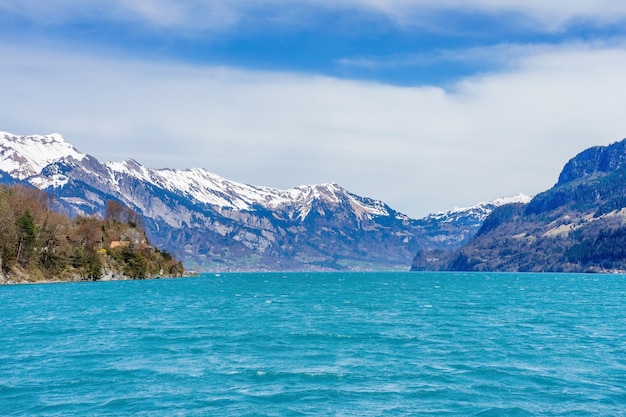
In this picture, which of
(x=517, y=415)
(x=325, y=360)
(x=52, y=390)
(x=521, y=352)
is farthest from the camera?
(x=521, y=352)

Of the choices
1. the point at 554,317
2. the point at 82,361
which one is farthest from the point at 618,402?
the point at 554,317

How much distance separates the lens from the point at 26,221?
179m

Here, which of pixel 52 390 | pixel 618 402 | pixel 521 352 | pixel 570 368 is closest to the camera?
pixel 618 402

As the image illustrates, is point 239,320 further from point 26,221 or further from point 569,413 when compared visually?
point 26,221

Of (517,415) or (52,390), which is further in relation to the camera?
(52,390)

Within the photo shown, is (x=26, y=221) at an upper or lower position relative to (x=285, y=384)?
upper

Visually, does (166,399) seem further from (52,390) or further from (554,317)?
(554,317)

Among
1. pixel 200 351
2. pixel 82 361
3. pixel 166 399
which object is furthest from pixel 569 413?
pixel 82 361

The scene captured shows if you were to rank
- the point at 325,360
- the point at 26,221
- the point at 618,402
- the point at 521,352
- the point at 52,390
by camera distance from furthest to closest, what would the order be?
the point at 26,221 → the point at 521,352 → the point at 325,360 → the point at 52,390 → the point at 618,402

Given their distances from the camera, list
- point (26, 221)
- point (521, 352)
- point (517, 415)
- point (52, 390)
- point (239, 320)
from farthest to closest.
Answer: point (26, 221)
point (239, 320)
point (521, 352)
point (52, 390)
point (517, 415)

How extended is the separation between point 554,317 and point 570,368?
4019 centimetres

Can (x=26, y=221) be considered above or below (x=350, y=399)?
above

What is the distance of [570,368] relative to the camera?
144 feet

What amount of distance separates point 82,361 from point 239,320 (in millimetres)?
31554
